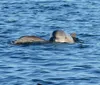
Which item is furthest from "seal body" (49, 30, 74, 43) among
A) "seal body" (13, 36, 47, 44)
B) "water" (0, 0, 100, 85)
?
"seal body" (13, 36, 47, 44)

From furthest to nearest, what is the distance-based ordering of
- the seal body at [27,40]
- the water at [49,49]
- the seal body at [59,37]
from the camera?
the seal body at [59,37], the seal body at [27,40], the water at [49,49]

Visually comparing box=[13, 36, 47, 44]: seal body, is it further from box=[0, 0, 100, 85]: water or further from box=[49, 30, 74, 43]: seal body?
box=[49, 30, 74, 43]: seal body

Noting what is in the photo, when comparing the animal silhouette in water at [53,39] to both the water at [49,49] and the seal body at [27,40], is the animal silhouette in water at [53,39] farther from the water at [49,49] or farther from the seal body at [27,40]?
the water at [49,49]

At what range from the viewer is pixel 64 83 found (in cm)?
1841

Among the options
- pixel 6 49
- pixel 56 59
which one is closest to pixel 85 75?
pixel 56 59

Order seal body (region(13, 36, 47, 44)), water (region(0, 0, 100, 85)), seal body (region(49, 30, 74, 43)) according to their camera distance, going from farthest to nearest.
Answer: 1. seal body (region(49, 30, 74, 43))
2. seal body (region(13, 36, 47, 44))
3. water (region(0, 0, 100, 85))

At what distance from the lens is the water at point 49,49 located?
19219 millimetres

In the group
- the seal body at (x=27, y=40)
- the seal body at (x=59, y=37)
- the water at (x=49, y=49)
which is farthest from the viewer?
the seal body at (x=59, y=37)

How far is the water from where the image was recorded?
63.1 ft

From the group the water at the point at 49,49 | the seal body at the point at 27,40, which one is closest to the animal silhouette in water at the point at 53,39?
the seal body at the point at 27,40

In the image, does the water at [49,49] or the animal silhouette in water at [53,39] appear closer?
the water at [49,49]

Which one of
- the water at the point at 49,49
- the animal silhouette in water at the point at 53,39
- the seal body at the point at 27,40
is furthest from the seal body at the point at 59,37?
the seal body at the point at 27,40

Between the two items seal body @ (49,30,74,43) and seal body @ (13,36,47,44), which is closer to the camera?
seal body @ (13,36,47,44)

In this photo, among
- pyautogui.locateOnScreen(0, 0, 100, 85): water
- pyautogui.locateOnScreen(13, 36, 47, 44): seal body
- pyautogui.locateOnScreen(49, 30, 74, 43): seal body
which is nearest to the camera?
pyautogui.locateOnScreen(0, 0, 100, 85): water
